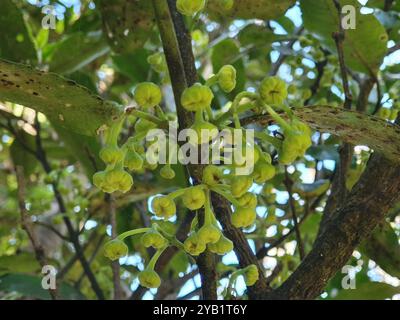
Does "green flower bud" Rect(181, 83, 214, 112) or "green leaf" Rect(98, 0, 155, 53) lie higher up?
"green leaf" Rect(98, 0, 155, 53)

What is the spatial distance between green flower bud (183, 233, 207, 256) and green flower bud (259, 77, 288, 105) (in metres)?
0.24

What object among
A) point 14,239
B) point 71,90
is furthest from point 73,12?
point 71,90

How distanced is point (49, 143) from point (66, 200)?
0.97ft

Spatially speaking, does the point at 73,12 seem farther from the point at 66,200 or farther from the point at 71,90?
the point at 71,90

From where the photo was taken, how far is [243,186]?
1.13 metres

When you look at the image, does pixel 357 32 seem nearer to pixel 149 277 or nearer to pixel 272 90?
pixel 272 90

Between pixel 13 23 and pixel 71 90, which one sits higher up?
pixel 13 23

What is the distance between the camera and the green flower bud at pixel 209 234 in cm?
116

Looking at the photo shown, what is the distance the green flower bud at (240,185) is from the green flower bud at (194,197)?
0.16ft

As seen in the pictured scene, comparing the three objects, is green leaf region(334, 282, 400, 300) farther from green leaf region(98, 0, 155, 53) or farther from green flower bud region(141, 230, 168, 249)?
green leaf region(98, 0, 155, 53)

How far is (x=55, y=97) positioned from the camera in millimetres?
1308

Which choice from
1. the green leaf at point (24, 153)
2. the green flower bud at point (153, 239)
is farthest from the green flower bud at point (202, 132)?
the green leaf at point (24, 153)

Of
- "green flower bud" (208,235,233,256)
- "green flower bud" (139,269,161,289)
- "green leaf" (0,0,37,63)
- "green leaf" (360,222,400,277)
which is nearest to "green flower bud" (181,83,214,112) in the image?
"green flower bud" (208,235,233,256)

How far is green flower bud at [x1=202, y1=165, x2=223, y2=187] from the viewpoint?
1137mm
